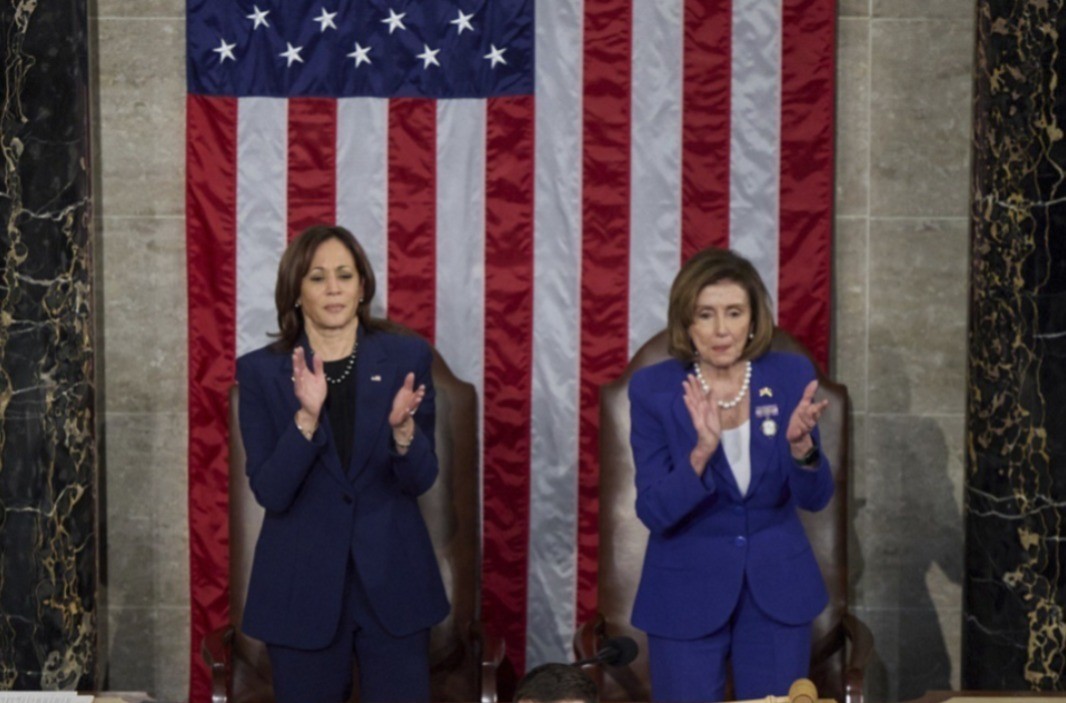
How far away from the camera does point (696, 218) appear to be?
5.46 metres

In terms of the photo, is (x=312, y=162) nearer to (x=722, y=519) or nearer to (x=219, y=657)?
(x=219, y=657)

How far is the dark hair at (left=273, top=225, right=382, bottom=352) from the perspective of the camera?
4477 millimetres

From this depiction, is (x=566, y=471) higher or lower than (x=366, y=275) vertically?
lower

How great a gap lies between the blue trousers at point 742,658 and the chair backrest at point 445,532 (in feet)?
3.25

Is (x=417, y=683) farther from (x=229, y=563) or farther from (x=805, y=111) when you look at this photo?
(x=805, y=111)

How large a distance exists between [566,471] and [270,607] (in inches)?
56.7

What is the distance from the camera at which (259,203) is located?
544cm

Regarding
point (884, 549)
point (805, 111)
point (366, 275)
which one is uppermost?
point (805, 111)

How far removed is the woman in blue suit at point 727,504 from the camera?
13.7 feet

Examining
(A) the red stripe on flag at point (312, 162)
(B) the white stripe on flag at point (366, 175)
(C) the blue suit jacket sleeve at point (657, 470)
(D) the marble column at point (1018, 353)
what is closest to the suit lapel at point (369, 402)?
(C) the blue suit jacket sleeve at point (657, 470)

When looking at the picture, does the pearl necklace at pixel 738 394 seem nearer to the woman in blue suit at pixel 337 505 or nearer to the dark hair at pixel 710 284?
the dark hair at pixel 710 284

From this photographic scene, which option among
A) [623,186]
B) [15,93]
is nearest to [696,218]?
[623,186]

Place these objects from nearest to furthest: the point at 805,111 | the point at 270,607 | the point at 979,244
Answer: the point at 270,607 → the point at 979,244 → the point at 805,111

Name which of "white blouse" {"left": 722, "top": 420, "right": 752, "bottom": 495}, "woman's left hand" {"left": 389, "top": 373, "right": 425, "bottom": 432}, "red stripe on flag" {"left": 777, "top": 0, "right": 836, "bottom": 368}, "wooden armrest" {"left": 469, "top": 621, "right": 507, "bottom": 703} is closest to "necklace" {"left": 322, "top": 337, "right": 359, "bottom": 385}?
"woman's left hand" {"left": 389, "top": 373, "right": 425, "bottom": 432}
